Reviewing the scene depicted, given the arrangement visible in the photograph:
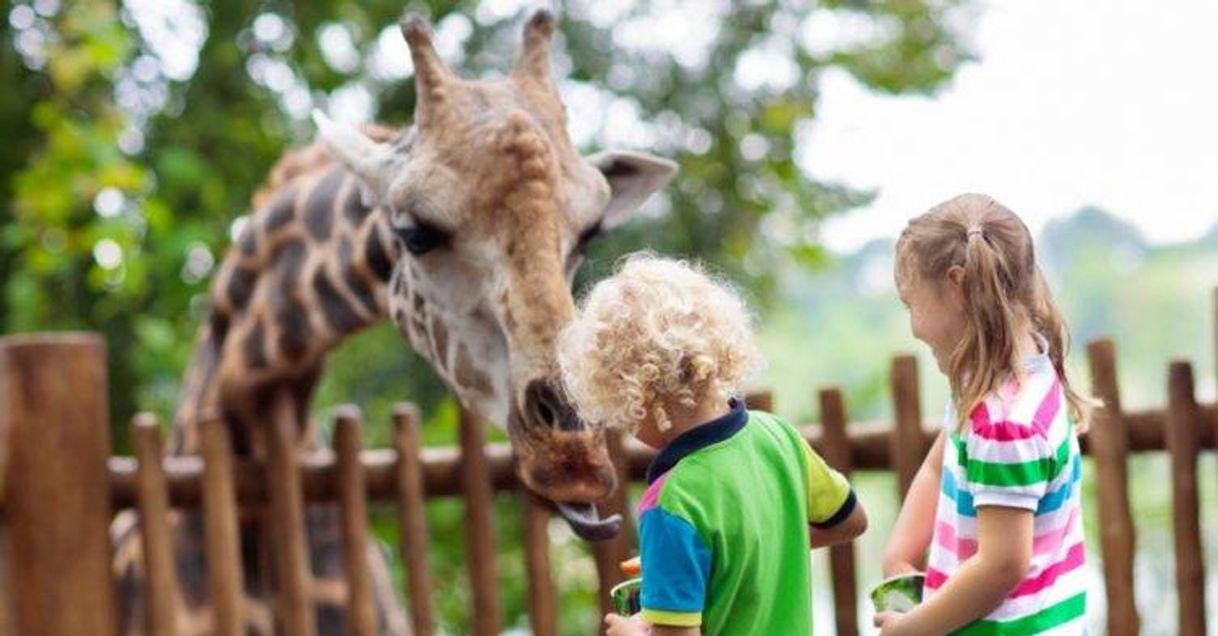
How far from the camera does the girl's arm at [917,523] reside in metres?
2.60

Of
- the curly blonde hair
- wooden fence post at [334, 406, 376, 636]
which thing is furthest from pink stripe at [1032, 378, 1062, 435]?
wooden fence post at [334, 406, 376, 636]

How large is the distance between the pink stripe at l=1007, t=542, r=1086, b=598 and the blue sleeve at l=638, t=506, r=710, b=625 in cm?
41

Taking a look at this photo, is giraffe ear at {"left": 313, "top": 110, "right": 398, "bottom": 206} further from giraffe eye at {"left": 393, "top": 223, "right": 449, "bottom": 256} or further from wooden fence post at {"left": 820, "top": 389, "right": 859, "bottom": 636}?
wooden fence post at {"left": 820, "top": 389, "right": 859, "bottom": 636}

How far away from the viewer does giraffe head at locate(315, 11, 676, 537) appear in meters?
3.23

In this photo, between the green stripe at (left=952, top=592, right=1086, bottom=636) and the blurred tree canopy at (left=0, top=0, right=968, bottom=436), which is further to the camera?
the blurred tree canopy at (left=0, top=0, right=968, bottom=436)

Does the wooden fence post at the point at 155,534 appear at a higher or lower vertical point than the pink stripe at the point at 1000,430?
lower

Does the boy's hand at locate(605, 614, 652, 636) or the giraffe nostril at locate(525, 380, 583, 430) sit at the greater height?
the giraffe nostril at locate(525, 380, 583, 430)

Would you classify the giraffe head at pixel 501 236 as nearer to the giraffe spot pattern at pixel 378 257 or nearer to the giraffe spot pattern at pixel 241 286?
the giraffe spot pattern at pixel 378 257

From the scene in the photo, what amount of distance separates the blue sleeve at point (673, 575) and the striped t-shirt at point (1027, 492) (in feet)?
1.17

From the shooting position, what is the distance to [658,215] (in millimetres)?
7125

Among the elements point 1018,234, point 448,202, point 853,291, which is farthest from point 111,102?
point 853,291

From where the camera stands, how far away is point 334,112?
7.41 m

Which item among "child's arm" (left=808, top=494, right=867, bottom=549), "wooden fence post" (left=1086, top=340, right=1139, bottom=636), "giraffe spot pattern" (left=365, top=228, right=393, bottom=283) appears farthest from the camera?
"wooden fence post" (left=1086, top=340, right=1139, bottom=636)

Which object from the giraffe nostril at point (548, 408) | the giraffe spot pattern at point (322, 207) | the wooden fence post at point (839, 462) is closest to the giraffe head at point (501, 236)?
the giraffe nostril at point (548, 408)
